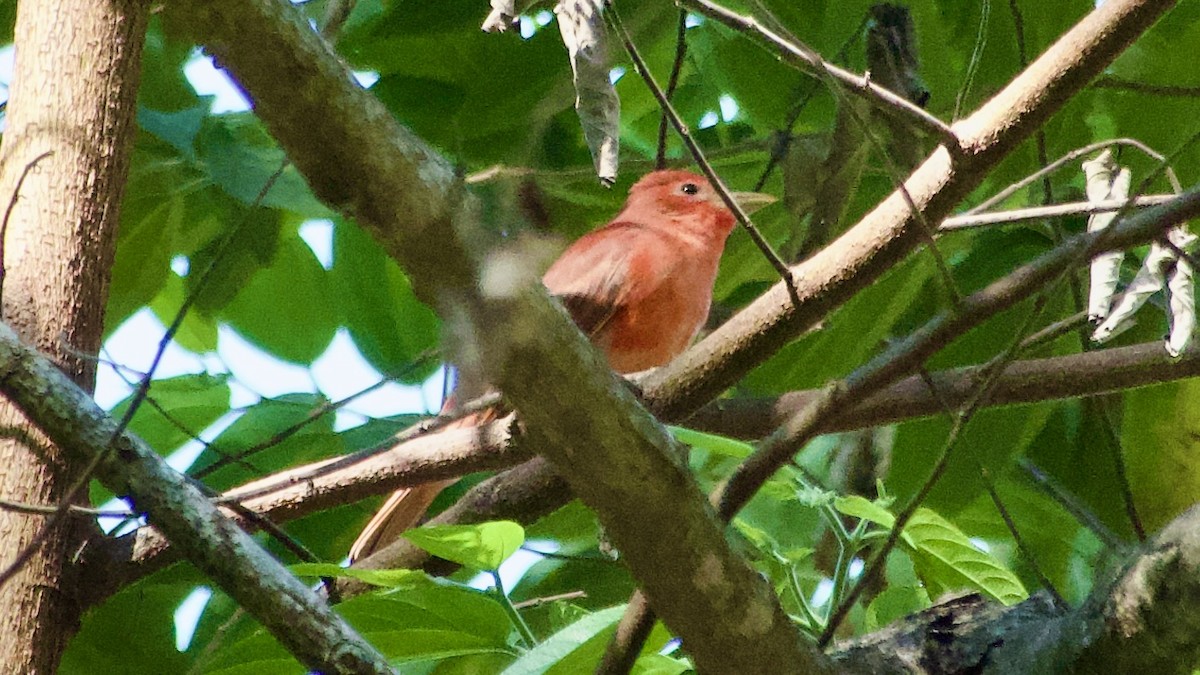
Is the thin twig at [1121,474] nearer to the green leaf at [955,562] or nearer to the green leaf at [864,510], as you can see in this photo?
the green leaf at [955,562]

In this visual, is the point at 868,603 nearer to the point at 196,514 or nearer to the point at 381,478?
the point at 381,478

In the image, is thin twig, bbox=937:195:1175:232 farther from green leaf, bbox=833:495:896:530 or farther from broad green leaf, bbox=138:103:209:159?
broad green leaf, bbox=138:103:209:159

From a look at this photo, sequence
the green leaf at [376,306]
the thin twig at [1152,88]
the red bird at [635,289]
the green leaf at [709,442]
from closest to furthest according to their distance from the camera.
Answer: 1. the green leaf at [709,442]
2. the thin twig at [1152,88]
3. the green leaf at [376,306]
4. the red bird at [635,289]

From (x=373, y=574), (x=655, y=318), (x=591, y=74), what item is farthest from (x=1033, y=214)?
(x=655, y=318)

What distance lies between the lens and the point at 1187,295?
7.48 ft

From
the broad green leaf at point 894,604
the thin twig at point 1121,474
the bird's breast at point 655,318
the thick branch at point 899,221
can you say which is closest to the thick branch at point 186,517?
the thick branch at point 899,221

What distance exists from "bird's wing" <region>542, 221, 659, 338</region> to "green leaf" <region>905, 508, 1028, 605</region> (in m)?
1.45

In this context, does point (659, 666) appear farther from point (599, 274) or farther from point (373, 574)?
point (599, 274)

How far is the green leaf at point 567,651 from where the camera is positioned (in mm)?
2104

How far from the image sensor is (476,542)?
86.1 inches

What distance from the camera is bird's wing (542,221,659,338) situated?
13.9 feet

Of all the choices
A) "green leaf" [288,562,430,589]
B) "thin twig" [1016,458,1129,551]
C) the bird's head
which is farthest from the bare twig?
the bird's head

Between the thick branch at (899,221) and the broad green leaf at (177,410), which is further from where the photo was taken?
the broad green leaf at (177,410)

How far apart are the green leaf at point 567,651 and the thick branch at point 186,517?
215 mm
